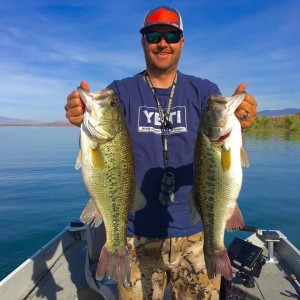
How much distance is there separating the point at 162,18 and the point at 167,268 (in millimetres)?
2826

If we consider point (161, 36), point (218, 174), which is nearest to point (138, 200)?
point (218, 174)

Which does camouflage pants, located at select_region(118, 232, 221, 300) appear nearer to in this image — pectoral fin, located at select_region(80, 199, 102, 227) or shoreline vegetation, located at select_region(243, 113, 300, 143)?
pectoral fin, located at select_region(80, 199, 102, 227)

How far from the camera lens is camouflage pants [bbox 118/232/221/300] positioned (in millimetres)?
3623

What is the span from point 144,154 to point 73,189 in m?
15.5

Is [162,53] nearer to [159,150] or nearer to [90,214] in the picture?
[159,150]

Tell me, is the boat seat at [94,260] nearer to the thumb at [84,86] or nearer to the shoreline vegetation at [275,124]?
the thumb at [84,86]

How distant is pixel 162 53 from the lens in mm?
3564

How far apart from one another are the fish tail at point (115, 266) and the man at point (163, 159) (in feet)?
1.64

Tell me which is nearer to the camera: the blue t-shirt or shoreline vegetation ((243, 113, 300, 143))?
the blue t-shirt

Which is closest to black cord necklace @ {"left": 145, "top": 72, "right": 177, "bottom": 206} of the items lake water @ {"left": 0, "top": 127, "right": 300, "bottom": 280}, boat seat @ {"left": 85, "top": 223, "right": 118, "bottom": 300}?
boat seat @ {"left": 85, "top": 223, "right": 118, "bottom": 300}

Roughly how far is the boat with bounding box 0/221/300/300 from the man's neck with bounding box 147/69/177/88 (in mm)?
2678

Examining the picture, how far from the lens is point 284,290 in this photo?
568 centimetres

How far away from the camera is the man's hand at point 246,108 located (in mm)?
2945

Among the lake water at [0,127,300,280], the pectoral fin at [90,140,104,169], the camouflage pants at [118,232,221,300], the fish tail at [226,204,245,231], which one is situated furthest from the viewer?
the lake water at [0,127,300,280]
